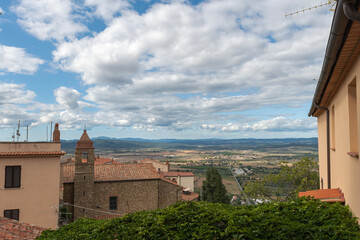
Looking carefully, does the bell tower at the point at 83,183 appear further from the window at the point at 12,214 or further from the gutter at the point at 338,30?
the gutter at the point at 338,30

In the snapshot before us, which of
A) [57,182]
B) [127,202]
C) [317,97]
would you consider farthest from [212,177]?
[317,97]

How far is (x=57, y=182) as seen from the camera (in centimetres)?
1775

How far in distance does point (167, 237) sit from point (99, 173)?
21.3 metres

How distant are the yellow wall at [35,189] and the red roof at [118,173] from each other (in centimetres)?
614

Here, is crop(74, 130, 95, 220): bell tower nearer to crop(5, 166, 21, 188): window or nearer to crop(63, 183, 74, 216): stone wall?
crop(63, 183, 74, 216): stone wall

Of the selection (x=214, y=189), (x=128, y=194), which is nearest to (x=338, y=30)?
(x=128, y=194)

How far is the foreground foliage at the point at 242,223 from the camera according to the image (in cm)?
451

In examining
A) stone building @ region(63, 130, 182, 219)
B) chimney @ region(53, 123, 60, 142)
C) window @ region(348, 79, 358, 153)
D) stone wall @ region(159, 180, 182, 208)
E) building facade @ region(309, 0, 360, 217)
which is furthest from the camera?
stone wall @ region(159, 180, 182, 208)

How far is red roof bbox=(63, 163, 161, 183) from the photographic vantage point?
24.4 metres

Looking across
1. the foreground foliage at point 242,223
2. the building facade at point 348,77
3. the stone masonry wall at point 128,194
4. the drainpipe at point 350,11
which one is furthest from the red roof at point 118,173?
the drainpipe at point 350,11

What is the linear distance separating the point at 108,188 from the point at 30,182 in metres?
8.21

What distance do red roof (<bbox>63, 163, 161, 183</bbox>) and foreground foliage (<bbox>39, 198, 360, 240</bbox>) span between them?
18.7 meters

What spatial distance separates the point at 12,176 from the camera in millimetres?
16609

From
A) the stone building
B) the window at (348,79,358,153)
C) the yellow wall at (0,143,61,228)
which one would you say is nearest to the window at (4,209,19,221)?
the yellow wall at (0,143,61,228)
